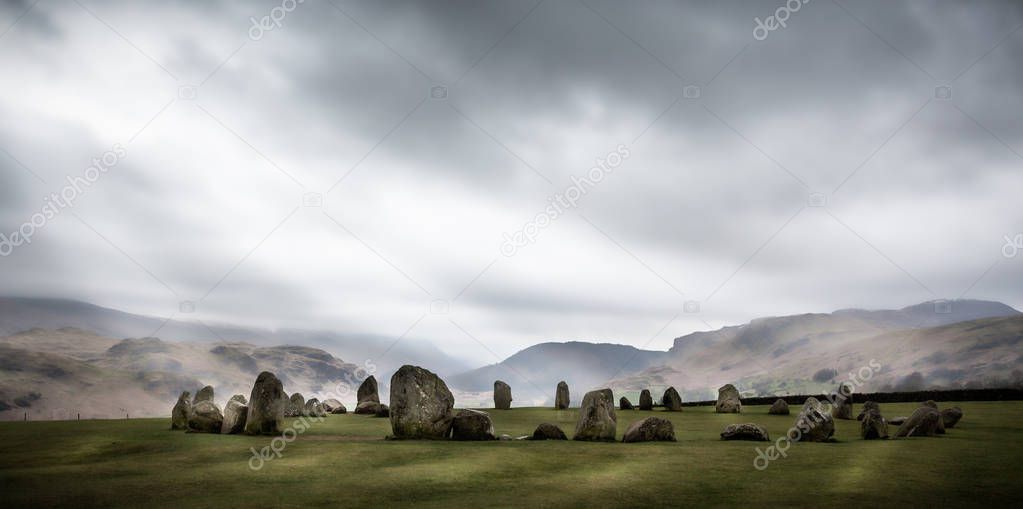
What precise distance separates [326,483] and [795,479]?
376 inches

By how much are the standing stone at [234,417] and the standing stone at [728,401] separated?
25.4 metres

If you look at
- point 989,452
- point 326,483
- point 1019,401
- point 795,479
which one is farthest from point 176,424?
point 1019,401

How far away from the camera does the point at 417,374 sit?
877 inches

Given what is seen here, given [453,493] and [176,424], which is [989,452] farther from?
[176,424]

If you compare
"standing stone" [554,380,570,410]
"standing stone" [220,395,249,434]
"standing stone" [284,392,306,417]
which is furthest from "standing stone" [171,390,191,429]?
"standing stone" [554,380,570,410]

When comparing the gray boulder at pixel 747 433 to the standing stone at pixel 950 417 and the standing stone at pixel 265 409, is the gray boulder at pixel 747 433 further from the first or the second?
the standing stone at pixel 265 409

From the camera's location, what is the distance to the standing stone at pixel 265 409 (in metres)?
22.4

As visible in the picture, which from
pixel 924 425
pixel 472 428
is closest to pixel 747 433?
pixel 924 425

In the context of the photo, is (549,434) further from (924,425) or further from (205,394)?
(205,394)

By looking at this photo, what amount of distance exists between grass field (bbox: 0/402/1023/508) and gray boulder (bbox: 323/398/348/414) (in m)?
16.4

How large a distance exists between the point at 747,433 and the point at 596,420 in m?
4.82

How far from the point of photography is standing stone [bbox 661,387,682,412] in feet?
125

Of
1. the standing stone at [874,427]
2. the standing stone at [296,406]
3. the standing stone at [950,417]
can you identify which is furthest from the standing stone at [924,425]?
the standing stone at [296,406]

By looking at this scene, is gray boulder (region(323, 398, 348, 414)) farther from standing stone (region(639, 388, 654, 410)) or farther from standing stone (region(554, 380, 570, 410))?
standing stone (region(639, 388, 654, 410))
